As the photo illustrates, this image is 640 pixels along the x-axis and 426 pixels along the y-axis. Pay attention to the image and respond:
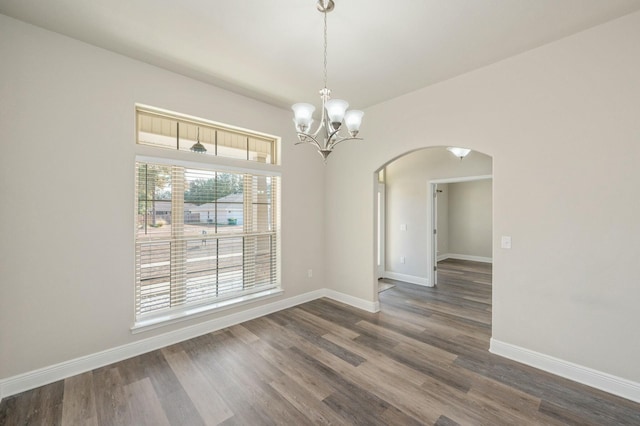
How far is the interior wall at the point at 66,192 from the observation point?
220 cm

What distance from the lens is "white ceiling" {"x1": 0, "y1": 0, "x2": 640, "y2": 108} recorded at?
80.0 inches

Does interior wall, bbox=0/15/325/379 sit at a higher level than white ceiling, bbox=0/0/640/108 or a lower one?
lower

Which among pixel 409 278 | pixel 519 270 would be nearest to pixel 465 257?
pixel 409 278

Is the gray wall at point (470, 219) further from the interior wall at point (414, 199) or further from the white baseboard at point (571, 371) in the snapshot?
the white baseboard at point (571, 371)

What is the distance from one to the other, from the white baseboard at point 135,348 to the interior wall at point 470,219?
5.51 m

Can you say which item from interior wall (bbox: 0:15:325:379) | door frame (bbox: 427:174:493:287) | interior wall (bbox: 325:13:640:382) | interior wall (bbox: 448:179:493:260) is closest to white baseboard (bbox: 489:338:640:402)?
interior wall (bbox: 325:13:640:382)

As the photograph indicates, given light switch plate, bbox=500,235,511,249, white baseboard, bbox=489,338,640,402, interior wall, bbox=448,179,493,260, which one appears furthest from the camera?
interior wall, bbox=448,179,493,260

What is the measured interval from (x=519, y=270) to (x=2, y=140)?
16.3 feet

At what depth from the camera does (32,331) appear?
2.27 meters

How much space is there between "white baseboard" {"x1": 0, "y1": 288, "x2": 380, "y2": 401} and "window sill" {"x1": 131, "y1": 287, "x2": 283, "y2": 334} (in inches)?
5.1

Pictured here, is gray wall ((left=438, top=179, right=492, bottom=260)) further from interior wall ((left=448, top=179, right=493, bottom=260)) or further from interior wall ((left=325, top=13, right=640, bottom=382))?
interior wall ((left=325, top=13, right=640, bottom=382))

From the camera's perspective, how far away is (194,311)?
321cm

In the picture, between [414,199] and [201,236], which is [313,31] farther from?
[414,199]

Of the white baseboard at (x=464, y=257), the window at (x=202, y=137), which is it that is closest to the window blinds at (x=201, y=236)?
the window at (x=202, y=137)
